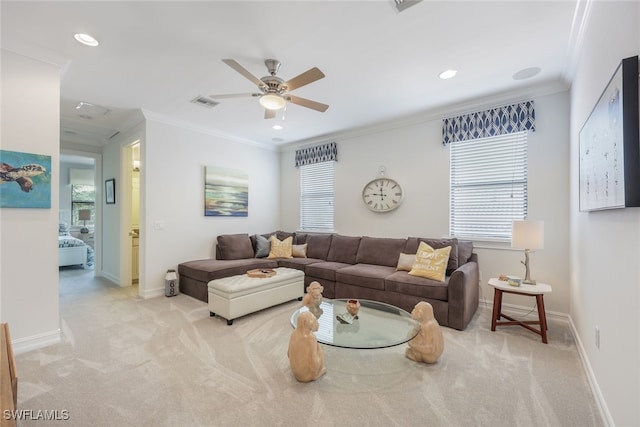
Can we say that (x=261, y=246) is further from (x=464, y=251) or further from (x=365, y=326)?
(x=464, y=251)

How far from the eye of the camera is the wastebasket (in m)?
4.13

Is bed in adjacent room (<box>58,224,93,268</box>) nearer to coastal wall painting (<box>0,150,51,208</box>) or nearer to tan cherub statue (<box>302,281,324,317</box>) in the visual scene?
coastal wall painting (<box>0,150,51,208</box>)

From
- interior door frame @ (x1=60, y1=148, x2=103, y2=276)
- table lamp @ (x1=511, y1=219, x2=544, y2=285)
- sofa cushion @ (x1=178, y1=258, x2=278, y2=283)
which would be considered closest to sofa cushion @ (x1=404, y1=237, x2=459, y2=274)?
table lamp @ (x1=511, y1=219, x2=544, y2=285)

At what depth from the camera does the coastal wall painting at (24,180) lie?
240 cm

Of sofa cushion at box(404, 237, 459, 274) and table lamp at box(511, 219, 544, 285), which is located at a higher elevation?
table lamp at box(511, 219, 544, 285)

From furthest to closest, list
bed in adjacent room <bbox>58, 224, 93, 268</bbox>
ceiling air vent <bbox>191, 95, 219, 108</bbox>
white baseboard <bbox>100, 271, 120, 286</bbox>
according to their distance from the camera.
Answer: bed in adjacent room <bbox>58, 224, 93, 268</bbox>, white baseboard <bbox>100, 271, 120, 286</bbox>, ceiling air vent <bbox>191, 95, 219, 108</bbox>

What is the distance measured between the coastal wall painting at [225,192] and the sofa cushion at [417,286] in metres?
3.16

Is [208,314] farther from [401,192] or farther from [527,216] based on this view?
[527,216]

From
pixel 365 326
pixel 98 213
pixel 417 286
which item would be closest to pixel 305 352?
pixel 365 326

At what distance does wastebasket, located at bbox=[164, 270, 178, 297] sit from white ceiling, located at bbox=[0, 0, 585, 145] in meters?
2.46

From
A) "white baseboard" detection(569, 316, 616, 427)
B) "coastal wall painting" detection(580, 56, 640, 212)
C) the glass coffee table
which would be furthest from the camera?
the glass coffee table

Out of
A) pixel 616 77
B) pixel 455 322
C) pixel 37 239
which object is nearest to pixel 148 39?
pixel 37 239

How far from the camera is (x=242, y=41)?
2383 millimetres

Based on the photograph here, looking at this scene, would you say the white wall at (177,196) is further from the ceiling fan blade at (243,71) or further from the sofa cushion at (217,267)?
the ceiling fan blade at (243,71)
